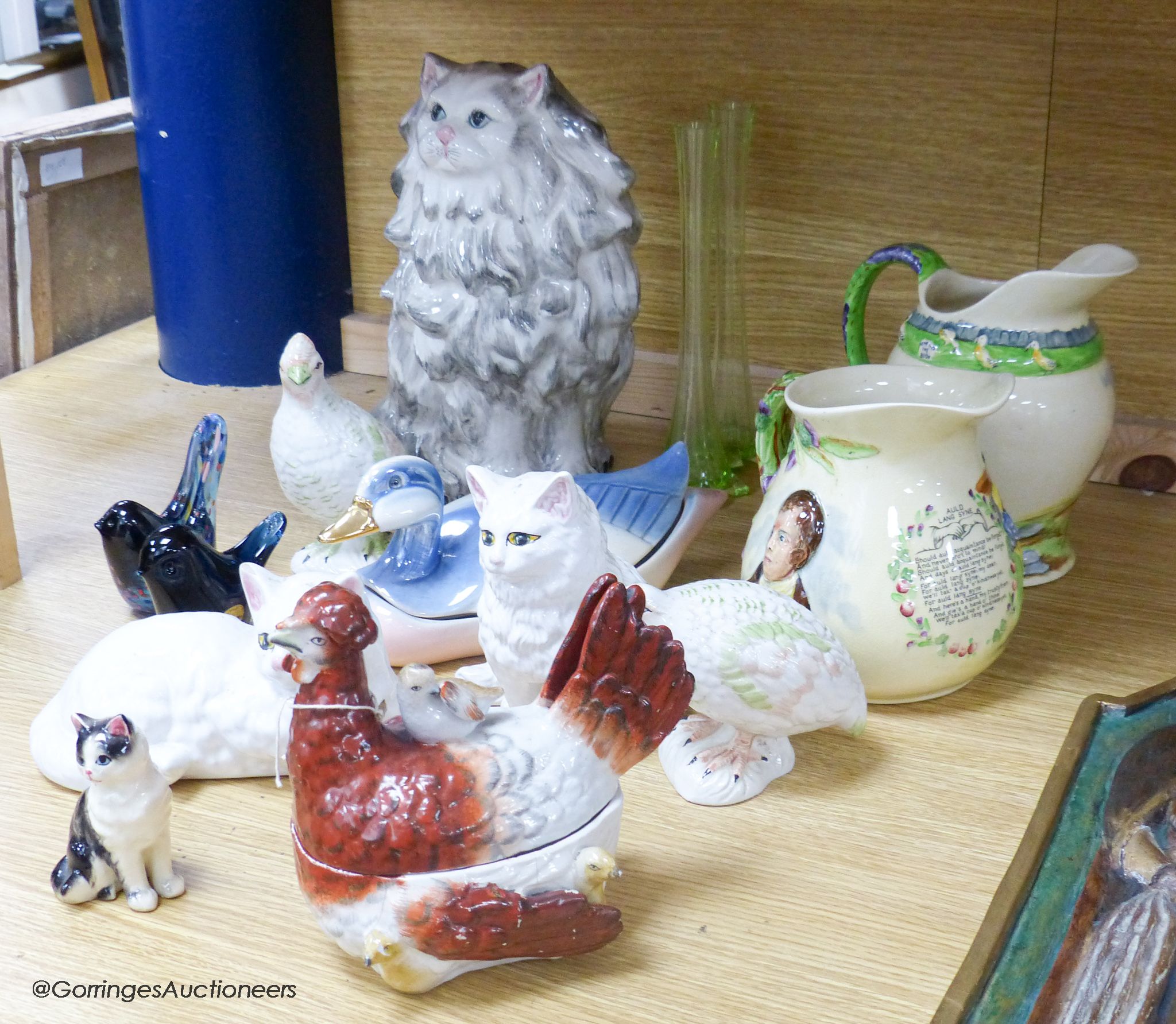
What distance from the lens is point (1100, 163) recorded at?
1195mm

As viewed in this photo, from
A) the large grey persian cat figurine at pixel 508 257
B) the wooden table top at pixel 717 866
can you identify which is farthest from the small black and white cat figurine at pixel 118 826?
the large grey persian cat figurine at pixel 508 257

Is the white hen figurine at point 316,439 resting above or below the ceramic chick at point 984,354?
below

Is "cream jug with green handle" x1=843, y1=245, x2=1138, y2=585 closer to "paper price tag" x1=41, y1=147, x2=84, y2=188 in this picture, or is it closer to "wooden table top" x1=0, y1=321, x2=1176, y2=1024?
"wooden table top" x1=0, y1=321, x2=1176, y2=1024

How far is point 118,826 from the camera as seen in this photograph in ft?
2.46

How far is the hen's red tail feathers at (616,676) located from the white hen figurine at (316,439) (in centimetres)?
43

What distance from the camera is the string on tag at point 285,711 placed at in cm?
69

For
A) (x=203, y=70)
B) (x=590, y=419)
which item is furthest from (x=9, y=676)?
(x=203, y=70)

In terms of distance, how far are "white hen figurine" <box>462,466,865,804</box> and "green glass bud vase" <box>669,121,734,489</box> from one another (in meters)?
0.41

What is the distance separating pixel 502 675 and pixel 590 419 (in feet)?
1.30

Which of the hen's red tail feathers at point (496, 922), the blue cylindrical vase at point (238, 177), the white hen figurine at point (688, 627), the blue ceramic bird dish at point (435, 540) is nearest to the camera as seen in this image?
the hen's red tail feathers at point (496, 922)

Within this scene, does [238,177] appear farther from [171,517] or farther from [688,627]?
[688,627]

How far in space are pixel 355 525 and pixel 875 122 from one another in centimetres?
60

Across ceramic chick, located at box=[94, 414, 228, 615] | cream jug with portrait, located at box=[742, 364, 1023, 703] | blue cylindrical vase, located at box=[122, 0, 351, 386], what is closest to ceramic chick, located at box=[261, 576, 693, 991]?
cream jug with portrait, located at box=[742, 364, 1023, 703]

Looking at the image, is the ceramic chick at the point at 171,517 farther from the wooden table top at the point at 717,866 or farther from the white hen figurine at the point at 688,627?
the white hen figurine at the point at 688,627
